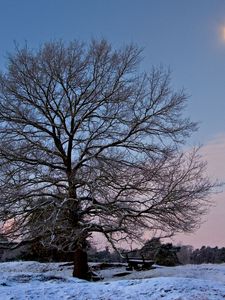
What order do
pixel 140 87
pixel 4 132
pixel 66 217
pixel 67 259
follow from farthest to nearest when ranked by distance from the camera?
pixel 67 259
pixel 140 87
pixel 4 132
pixel 66 217

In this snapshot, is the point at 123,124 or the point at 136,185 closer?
the point at 136,185

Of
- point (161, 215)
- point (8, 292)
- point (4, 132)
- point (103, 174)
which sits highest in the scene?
point (4, 132)

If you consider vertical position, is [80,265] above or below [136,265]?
below

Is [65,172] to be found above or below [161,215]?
above

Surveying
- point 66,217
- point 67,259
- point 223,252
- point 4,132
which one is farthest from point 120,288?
point 223,252

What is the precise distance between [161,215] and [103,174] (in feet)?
8.91

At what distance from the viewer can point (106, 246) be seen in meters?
17.7

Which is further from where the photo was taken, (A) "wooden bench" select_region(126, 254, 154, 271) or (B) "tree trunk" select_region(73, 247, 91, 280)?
(A) "wooden bench" select_region(126, 254, 154, 271)

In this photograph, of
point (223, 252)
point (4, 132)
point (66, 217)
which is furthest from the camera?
point (223, 252)

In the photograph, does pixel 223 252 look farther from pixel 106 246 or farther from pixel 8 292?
pixel 8 292

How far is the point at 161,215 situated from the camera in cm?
1758

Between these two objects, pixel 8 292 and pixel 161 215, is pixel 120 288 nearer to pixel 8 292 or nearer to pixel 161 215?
pixel 8 292

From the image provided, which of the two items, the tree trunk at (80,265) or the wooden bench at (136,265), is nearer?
the tree trunk at (80,265)

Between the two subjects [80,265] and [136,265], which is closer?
[80,265]
